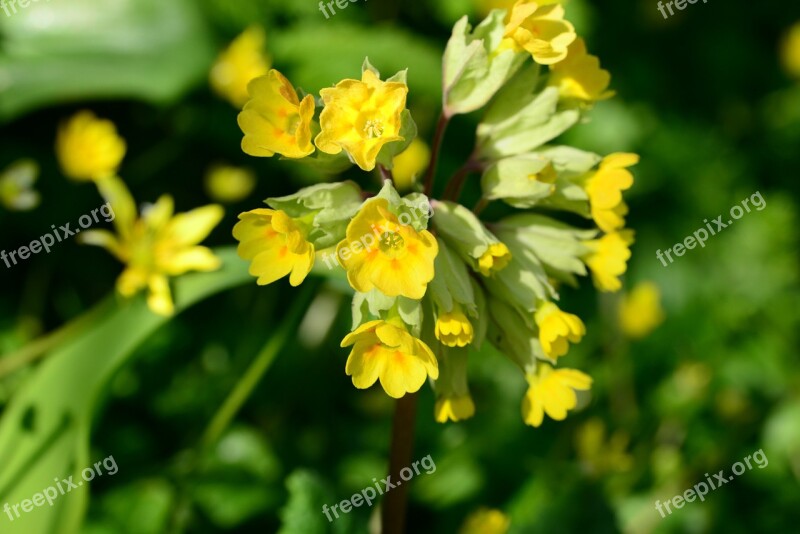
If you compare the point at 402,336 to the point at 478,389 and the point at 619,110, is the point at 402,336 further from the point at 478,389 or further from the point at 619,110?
the point at 619,110

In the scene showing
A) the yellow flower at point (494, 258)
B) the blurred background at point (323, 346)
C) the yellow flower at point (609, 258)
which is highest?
the yellow flower at point (494, 258)

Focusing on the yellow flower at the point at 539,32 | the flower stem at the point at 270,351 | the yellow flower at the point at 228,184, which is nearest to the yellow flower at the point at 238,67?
the yellow flower at the point at 228,184

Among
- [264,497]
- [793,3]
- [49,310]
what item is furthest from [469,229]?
[793,3]

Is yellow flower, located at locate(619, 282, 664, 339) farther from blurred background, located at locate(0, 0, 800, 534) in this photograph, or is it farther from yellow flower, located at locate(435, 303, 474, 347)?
yellow flower, located at locate(435, 303, 474, 347)

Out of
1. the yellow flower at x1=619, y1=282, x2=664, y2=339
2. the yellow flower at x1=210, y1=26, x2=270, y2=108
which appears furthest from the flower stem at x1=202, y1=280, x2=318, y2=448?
the yellow flower at x1=619, y1=282, x2=664, y2=339

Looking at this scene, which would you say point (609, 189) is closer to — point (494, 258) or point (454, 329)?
point (494, 258)

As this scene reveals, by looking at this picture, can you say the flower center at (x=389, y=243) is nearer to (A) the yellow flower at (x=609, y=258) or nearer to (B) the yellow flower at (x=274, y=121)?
(B) the yellow flower at (x=274, y=121)

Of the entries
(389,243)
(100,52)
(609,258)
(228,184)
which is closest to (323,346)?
(228,184)
